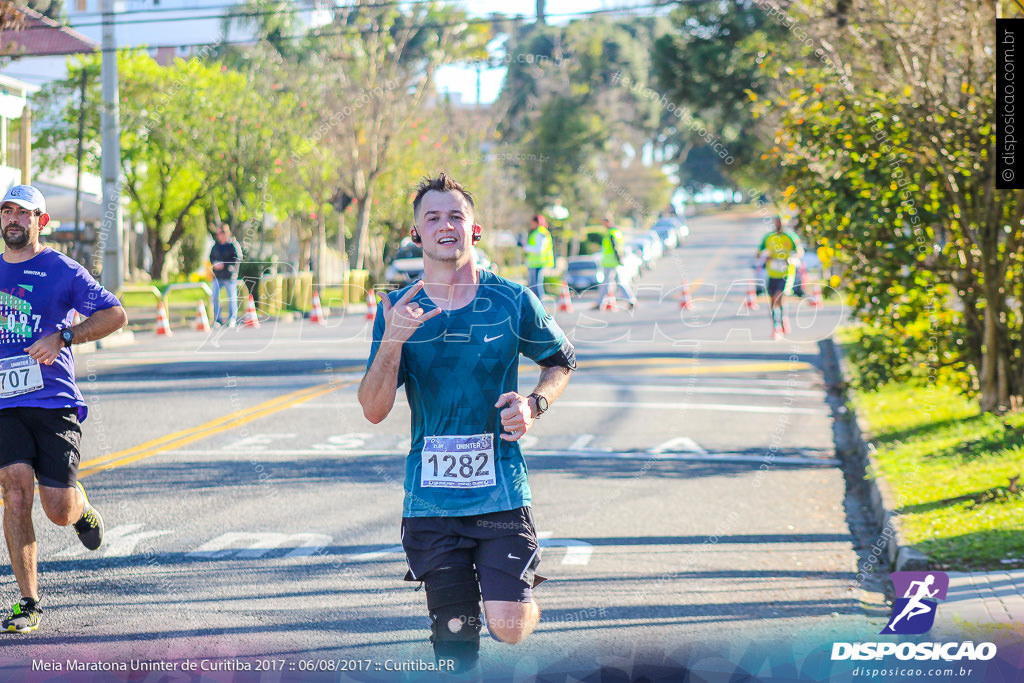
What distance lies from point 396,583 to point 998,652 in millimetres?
3180

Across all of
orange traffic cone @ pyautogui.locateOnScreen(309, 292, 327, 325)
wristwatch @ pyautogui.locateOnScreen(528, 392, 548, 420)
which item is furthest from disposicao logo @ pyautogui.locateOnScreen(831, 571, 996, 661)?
orange traffic cone @ pyautogui.locateOnScreen(309, 292, 327, 325)

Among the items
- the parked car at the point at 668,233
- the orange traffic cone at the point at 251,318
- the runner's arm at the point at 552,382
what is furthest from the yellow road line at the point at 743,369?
the parked car at the point at 668,233

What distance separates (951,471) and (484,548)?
644cm

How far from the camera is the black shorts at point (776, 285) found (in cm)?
2100

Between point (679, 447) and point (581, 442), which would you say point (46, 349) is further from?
point (679, 447)

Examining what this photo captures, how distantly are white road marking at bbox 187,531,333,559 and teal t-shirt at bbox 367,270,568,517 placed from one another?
3.32 meters

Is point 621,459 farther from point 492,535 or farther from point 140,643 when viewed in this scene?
point 492,535

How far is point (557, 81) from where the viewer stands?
7169 centimetres

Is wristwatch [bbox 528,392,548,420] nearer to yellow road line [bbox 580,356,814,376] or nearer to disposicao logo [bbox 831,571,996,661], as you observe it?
disposicao logo [bbox 831,571,996,661]

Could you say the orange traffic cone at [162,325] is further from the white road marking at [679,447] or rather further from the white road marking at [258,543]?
the white road marking at [258,543]

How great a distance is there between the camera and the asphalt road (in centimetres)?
585

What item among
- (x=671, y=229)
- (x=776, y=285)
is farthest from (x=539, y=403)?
(x=671, y=229)

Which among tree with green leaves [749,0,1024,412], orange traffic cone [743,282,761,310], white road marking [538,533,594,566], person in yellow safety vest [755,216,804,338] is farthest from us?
orange traffic cone [743,282,761,310]

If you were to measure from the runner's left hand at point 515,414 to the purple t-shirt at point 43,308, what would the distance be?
109 inches
